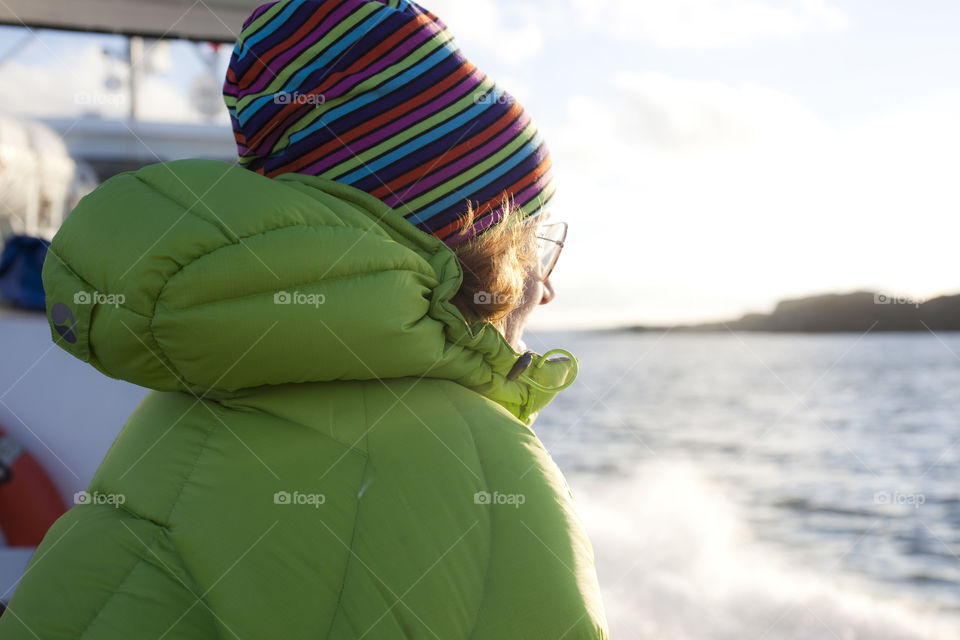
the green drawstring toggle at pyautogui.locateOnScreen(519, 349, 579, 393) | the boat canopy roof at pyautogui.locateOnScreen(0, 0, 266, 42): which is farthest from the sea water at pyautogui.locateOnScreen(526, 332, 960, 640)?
the boat canopy roof at pyautogui.locateOnScreen(0, 0, 266, 42)

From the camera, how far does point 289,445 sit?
72 centimetres

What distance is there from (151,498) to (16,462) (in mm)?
2111

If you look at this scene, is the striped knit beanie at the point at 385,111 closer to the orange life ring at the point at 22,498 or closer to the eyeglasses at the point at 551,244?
the eyeglasses at the point at 551,244

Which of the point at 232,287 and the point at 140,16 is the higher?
the point at 140,16

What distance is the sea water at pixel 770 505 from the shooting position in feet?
11.5

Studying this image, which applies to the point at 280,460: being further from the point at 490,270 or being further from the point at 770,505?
the point at 770,505

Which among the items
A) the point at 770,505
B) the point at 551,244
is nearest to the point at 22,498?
the point at 551,244

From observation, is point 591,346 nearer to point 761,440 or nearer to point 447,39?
point 761,440

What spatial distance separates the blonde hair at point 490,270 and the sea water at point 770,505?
228 millimetres

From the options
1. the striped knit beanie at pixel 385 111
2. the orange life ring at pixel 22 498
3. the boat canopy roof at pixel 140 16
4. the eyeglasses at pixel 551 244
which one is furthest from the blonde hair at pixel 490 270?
the boat canopy roof at pixel 140 16

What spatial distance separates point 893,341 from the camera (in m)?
33.9

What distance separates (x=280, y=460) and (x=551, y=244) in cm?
51

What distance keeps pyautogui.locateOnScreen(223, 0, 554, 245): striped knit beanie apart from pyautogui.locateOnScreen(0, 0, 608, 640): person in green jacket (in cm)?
5

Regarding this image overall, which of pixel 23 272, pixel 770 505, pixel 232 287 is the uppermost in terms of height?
pixel 232 287
